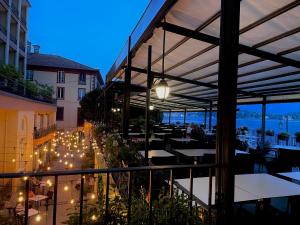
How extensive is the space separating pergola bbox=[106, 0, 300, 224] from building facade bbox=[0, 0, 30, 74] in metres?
10.9

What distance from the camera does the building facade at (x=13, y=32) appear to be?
618 inches

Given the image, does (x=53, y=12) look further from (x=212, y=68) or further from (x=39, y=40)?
(x=212, y=68)

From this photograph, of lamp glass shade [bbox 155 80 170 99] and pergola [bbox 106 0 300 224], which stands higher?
pergola [bbox 106 0 300 224]

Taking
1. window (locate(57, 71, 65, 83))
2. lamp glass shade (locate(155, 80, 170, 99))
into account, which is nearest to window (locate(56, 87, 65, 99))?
window (locate(57, 71, 65, 83))

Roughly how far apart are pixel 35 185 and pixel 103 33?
549ft

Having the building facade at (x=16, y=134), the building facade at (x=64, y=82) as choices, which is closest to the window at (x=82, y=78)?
the building facade at (x=64, y=82)

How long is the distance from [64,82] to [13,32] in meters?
12.1

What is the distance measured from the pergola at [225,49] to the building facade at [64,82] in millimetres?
23362

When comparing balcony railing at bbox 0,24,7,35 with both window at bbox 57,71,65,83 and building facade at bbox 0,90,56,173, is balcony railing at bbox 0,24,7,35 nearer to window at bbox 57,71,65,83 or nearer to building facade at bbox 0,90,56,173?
building facade at bbox 0,90,56,173

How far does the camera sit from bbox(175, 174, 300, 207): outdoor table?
10.2 feet

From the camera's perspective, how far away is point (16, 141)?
11.8m

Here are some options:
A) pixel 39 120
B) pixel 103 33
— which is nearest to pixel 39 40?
pixel 103 33

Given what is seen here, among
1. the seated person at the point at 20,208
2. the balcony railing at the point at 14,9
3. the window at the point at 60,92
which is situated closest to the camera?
the seated person at the point at 20,208

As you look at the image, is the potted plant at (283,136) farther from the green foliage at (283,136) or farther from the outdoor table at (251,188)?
the outdoor table at (251,188)
